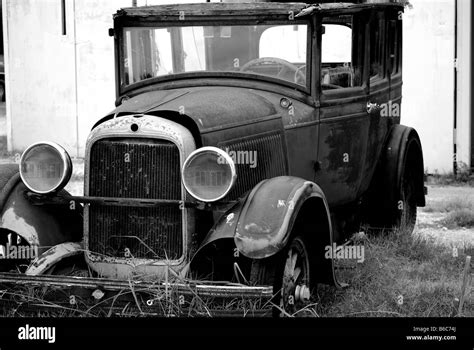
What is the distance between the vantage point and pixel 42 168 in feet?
17.6

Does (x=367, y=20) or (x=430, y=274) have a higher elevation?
(x=367, y=20)

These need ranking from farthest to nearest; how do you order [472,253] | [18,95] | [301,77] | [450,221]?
[18,95] → [450,221] → [472,253] → [301,77]

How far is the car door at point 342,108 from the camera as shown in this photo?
627cm

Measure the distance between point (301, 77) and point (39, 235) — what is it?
1936 mm

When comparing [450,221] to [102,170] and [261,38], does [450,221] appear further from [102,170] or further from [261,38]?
[102,170]

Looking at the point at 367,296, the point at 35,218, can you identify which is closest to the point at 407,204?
the point at 367,296

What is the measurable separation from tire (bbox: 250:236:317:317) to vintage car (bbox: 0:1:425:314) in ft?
0.04

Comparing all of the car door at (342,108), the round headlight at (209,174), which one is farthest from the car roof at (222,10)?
the round headlight at (209,174)

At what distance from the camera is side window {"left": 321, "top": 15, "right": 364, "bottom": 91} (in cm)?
653

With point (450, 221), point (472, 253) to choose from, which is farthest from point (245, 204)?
point (450, 221)

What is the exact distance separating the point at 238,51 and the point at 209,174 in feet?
4.57

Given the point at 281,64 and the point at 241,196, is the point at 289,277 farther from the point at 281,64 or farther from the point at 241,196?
the point at 281,64
